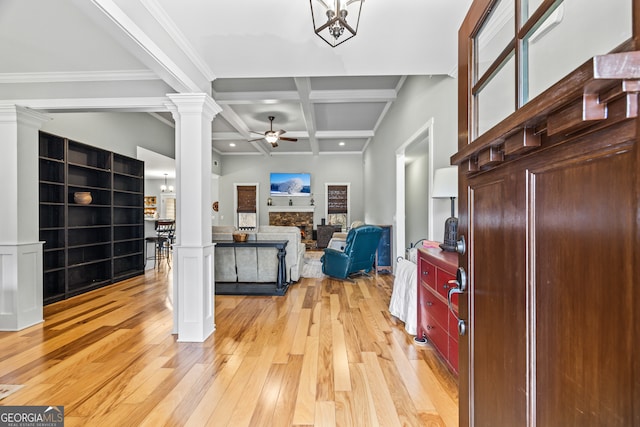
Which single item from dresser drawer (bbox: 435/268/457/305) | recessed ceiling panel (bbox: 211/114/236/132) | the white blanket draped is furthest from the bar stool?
dresser drawer (bbox: 435/268/457/305)

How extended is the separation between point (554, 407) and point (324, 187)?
9.50 metres

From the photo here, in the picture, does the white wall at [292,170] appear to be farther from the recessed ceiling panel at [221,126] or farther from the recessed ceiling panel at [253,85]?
the recessed ceiling panel at [253,85]

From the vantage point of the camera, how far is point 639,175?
425mm

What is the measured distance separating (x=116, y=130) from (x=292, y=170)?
17.9 ft

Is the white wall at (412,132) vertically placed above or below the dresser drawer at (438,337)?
above

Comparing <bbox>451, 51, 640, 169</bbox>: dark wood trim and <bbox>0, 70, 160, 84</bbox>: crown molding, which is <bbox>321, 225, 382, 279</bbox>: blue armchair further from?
<bbox>451, 51, 640, 169</bbox>: dark wood trim

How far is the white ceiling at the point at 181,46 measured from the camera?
200 centimetres

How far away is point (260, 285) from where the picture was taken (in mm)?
4660

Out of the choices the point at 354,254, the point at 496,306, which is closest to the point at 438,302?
the point at 496,306

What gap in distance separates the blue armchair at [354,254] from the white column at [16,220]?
12.5 ft

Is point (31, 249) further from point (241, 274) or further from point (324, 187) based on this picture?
point (324, 187)

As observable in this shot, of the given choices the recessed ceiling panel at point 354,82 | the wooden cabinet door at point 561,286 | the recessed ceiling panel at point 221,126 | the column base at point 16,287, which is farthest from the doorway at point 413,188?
the column base at point 16,287

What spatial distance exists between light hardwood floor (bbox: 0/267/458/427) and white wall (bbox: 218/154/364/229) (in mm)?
6560

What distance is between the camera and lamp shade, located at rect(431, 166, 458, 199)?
2.46 m
